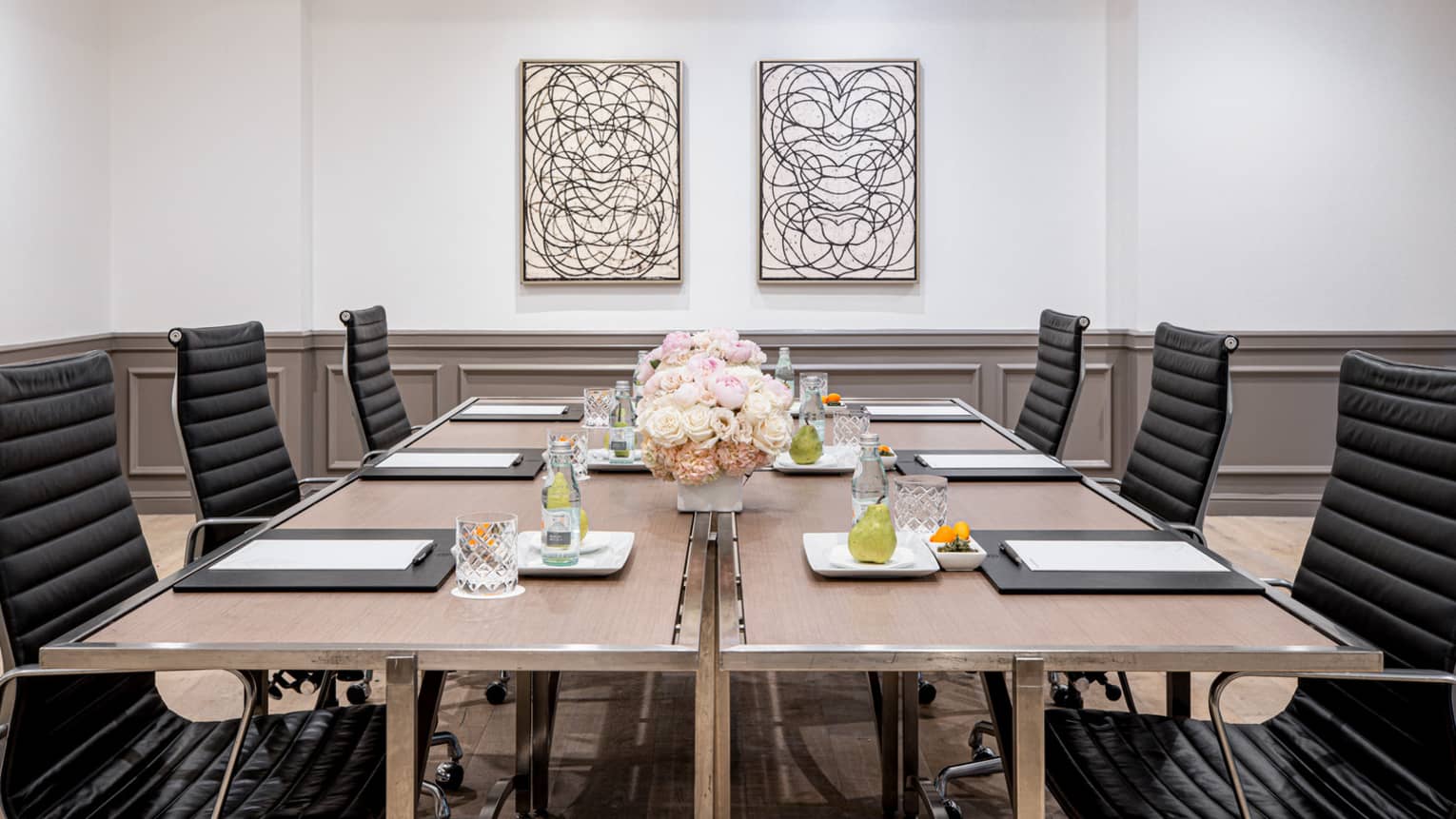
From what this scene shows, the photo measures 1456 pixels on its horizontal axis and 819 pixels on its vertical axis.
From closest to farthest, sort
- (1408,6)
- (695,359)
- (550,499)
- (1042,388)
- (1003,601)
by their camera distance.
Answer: (1003,601), (550,499), (695,359), (1042,388), (1408,6)

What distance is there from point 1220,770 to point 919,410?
2.19 m

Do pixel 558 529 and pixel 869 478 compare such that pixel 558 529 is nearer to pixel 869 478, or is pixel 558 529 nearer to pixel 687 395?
pixel 687 395

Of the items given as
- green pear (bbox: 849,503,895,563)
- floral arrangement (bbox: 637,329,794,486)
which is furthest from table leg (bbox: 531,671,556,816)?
green pear (bbox: 849,503,895,563)

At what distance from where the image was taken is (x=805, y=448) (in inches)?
111

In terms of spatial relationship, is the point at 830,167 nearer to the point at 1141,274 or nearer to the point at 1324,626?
the point at 1141,274

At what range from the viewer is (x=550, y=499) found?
6.16 feet

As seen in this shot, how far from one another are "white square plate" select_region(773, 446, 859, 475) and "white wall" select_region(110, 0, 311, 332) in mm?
3529

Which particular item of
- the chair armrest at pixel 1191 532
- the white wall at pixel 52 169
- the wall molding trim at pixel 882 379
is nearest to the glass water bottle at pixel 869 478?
the chair armrest at pixel 1191 532

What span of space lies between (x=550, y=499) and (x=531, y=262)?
397 centimetres

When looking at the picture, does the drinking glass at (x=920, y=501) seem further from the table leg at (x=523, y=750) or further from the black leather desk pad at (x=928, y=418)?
the black leather desk pad at (x=928, y=418)

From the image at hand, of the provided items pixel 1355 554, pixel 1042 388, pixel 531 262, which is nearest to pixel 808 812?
pixel 1355 554

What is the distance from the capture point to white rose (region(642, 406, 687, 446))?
2.14 meters

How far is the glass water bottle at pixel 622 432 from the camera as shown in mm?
2898

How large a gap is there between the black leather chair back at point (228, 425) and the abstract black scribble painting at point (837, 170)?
297cm
